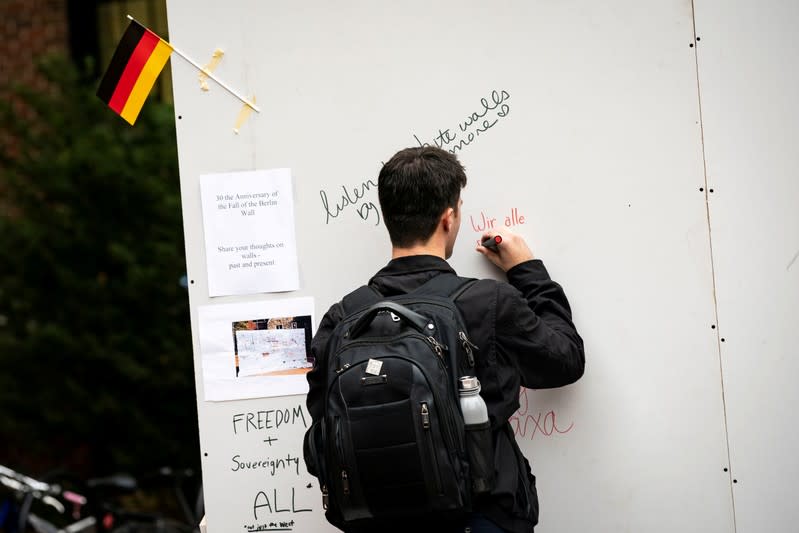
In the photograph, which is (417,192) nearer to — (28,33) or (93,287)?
(93,287)

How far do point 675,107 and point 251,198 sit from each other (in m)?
1.47

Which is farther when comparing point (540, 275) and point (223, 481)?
point (223, 481)

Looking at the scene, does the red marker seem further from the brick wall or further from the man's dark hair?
the brick wall

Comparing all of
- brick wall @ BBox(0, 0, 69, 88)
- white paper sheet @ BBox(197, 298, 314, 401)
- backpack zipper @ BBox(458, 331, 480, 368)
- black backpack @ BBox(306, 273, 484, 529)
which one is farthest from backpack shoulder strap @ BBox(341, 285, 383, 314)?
brick wall @ BBox(0, 0, 69, 88)

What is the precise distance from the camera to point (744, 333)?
2775 mm

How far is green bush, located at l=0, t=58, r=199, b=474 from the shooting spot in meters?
5.61

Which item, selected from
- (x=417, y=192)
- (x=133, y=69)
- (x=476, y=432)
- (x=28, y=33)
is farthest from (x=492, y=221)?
(x=28, y=33)

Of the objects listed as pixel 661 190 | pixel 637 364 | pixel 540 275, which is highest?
pixel 661 190

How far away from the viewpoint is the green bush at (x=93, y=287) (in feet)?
18.4

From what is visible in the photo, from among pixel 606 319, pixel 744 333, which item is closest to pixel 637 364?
pixel 606 319

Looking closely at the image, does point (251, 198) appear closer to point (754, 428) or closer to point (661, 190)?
point (661, 190)

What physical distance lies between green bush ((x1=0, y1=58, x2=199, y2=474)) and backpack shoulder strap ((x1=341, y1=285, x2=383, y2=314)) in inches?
138

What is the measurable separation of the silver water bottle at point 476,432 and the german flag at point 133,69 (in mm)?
1617

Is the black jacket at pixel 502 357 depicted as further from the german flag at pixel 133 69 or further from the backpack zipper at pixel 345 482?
the german flag at pixel 133 69
